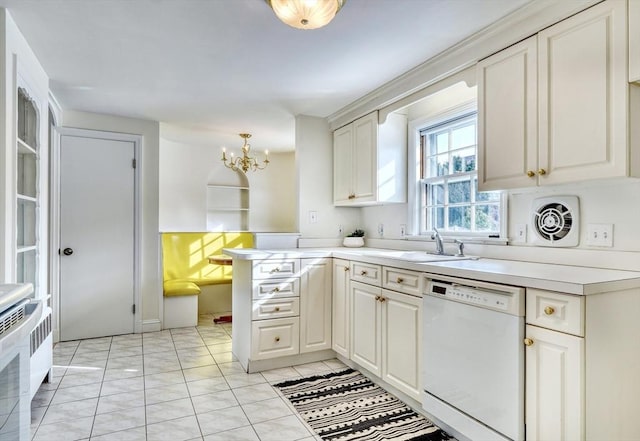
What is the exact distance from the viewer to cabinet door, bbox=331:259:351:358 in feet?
9.55

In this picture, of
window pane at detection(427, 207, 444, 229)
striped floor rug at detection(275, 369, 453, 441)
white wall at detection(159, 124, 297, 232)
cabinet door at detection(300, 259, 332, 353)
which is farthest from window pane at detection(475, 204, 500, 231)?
white wall at detection(159, 124, 297, 232)

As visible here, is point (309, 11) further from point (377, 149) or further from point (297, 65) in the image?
point (377, 149)

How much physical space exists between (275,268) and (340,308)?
615mm

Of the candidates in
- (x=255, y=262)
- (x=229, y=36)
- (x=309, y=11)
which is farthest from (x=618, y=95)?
(x=255, y=262)

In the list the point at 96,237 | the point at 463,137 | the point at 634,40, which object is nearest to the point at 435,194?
the point at 463,137

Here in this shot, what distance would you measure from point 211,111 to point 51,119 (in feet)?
4.87

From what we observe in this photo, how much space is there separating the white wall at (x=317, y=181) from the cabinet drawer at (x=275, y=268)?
2.46 ft

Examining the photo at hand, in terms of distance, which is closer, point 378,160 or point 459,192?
point 459,192

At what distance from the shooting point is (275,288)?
292cm

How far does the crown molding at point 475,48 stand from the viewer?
183 centimetres

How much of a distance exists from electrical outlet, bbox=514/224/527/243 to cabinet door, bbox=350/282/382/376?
918 millimetres

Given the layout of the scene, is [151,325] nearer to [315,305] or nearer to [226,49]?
[315,305]

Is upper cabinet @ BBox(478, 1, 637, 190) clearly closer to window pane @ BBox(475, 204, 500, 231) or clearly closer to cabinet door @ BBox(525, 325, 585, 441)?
window pane @ BBox(475, 204, 500, 231)

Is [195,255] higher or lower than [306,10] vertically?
lower
